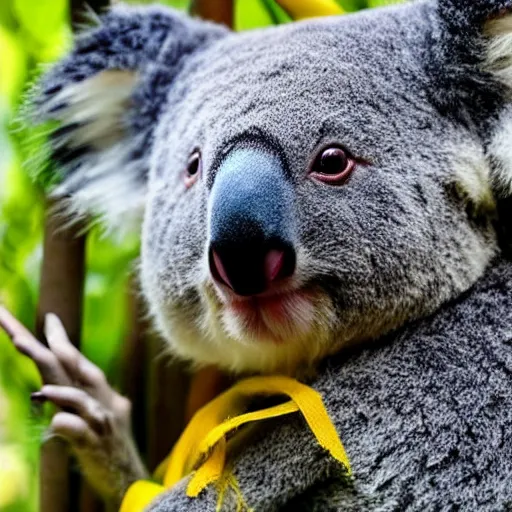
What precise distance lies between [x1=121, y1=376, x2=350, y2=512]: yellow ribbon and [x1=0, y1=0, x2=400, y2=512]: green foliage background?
12.9 inches

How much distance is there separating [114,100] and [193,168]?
41 cm

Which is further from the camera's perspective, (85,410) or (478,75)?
(85,410)

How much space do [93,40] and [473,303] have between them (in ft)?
2.86

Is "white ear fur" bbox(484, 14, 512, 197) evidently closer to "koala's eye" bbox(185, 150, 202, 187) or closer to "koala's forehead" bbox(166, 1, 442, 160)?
"koala's forehead" bbox(166, 1, 442, 160)

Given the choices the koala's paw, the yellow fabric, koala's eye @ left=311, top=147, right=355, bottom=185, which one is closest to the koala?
koala's eye @ left=311, top=147, right=355, bottom=185

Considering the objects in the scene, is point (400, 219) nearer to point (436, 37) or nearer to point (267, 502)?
point (436, 37)

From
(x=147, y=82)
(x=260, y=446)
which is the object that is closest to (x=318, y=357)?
(x=260, y=446)

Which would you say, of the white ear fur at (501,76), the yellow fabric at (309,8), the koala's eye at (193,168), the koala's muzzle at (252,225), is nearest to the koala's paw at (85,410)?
the koala's eye at (193,168)

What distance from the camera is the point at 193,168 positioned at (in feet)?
4.13

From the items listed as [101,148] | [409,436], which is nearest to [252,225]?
[409,436]

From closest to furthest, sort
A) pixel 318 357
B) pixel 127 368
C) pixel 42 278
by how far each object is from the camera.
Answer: pixel 318 357 → pixel 42 278 → pixel 127 368

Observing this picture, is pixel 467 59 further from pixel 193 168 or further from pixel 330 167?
pixel 193 168

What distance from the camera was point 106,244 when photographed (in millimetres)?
1792

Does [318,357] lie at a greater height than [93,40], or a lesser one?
lesser
